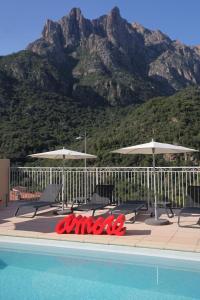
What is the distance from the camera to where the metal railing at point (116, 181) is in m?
10.3

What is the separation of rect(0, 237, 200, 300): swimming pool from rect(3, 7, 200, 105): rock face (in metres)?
42.7

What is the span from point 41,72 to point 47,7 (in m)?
29.1

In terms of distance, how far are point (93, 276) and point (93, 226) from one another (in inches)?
59.4

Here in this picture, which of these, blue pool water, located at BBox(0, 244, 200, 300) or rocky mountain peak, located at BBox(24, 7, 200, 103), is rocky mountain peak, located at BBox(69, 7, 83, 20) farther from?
blue pool water, located at BBox(0, 244, 200, 300)

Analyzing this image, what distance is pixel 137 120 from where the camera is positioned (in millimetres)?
32125

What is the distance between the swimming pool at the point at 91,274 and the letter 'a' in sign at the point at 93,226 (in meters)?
0.58

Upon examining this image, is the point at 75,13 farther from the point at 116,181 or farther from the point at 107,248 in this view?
the point at 107,248

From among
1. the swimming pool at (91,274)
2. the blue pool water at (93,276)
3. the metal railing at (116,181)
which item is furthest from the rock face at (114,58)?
the blue pool water at (93,276)

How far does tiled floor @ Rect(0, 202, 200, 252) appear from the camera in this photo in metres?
5.96

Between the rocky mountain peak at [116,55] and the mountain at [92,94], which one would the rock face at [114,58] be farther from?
the mountain at [92,94]

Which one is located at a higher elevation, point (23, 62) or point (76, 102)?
point (23, 62)

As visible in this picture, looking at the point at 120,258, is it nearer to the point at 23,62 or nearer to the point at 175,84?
the point at 23,62

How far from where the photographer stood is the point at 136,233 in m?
6.86

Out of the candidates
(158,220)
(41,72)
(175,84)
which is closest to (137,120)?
(41,72)
